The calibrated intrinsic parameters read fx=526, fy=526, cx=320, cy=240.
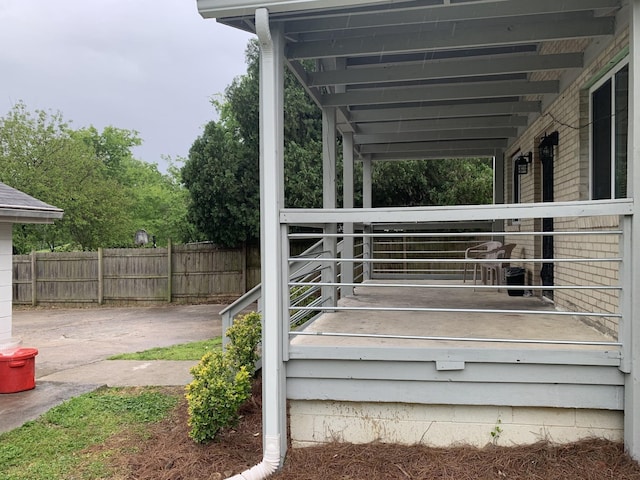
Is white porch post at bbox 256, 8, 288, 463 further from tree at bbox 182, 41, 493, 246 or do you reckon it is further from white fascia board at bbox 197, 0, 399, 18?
tree at bbox 182, 41, 493, 246

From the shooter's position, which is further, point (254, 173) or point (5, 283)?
point (254, 173)

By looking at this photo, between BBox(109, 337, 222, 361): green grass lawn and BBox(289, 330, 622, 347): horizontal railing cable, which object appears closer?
BBox(289, 330, 622, 347): horizontal railing cable

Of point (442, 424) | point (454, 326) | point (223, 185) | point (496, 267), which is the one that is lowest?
point (442, 424)

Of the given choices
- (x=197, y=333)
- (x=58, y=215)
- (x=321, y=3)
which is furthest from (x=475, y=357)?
(x=197, y=333)

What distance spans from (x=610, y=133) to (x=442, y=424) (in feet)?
8.98

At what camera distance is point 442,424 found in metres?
3.58

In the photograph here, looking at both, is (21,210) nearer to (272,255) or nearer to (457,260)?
(272,255)

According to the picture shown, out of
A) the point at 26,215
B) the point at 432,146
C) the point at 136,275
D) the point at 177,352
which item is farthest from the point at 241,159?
the point at 26,215

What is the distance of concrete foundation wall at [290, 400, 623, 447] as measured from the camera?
3418 millimetres

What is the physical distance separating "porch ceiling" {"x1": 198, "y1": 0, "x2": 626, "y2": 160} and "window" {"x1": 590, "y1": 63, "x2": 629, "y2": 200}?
37cm

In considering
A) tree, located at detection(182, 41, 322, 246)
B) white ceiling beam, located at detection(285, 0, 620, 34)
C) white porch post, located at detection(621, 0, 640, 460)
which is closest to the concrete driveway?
tree, located at detection(182, 41, 322, 246)

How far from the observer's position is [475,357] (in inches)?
136

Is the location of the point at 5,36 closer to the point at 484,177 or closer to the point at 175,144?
the point at 175,144

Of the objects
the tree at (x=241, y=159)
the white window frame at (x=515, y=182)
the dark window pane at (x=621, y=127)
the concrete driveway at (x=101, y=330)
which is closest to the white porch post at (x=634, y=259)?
Answer: the dark window pane at (x=621, y=127)
